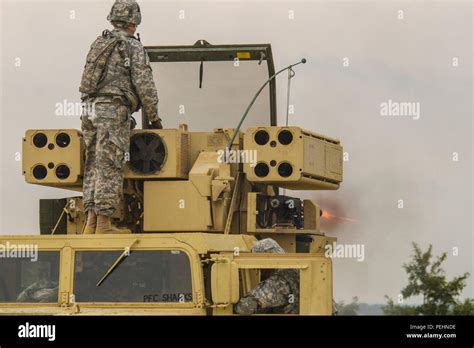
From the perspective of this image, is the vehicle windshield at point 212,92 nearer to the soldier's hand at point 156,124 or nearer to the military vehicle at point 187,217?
the military vehicle at point 187,217

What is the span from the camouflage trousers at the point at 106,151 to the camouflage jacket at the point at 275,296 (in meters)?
1.97

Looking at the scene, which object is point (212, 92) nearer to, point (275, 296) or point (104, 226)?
point (104, 226)

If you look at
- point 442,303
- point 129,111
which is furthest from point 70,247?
point 442,303

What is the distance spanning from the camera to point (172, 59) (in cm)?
2047

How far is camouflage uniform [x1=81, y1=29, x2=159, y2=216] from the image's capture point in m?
18.0

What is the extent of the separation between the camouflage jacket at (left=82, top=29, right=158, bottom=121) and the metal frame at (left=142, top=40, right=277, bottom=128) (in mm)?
2042

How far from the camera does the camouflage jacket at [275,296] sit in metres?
16.7

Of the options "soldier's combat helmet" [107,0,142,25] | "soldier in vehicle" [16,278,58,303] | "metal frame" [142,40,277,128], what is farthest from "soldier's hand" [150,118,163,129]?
"soldier in vehicle" [16,278,58,303]

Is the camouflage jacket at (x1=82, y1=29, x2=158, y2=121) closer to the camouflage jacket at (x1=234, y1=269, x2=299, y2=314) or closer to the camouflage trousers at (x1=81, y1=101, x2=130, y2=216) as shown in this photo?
the camouflage trousers at (x1=81, y1=101, x2=130, y2=216)

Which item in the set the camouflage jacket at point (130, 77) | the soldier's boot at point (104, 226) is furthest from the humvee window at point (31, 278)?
the camouflage jacket at point (130, 77)

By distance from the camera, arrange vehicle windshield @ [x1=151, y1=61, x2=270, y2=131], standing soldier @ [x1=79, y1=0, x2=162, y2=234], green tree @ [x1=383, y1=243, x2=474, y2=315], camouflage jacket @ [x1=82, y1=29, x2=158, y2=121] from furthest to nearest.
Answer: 1. green tree @ [x1=383, y1=243, x2=474, y2=315]
2. vehicle windshield @ [x1=151, y1=61, x2=270, y2=131]
3. camouflage jacket @ [x1=82, y1=29, x2=158, y2=121]
4. standing soldier @ [x1=79, y1=0, x2=162, y2=234]
